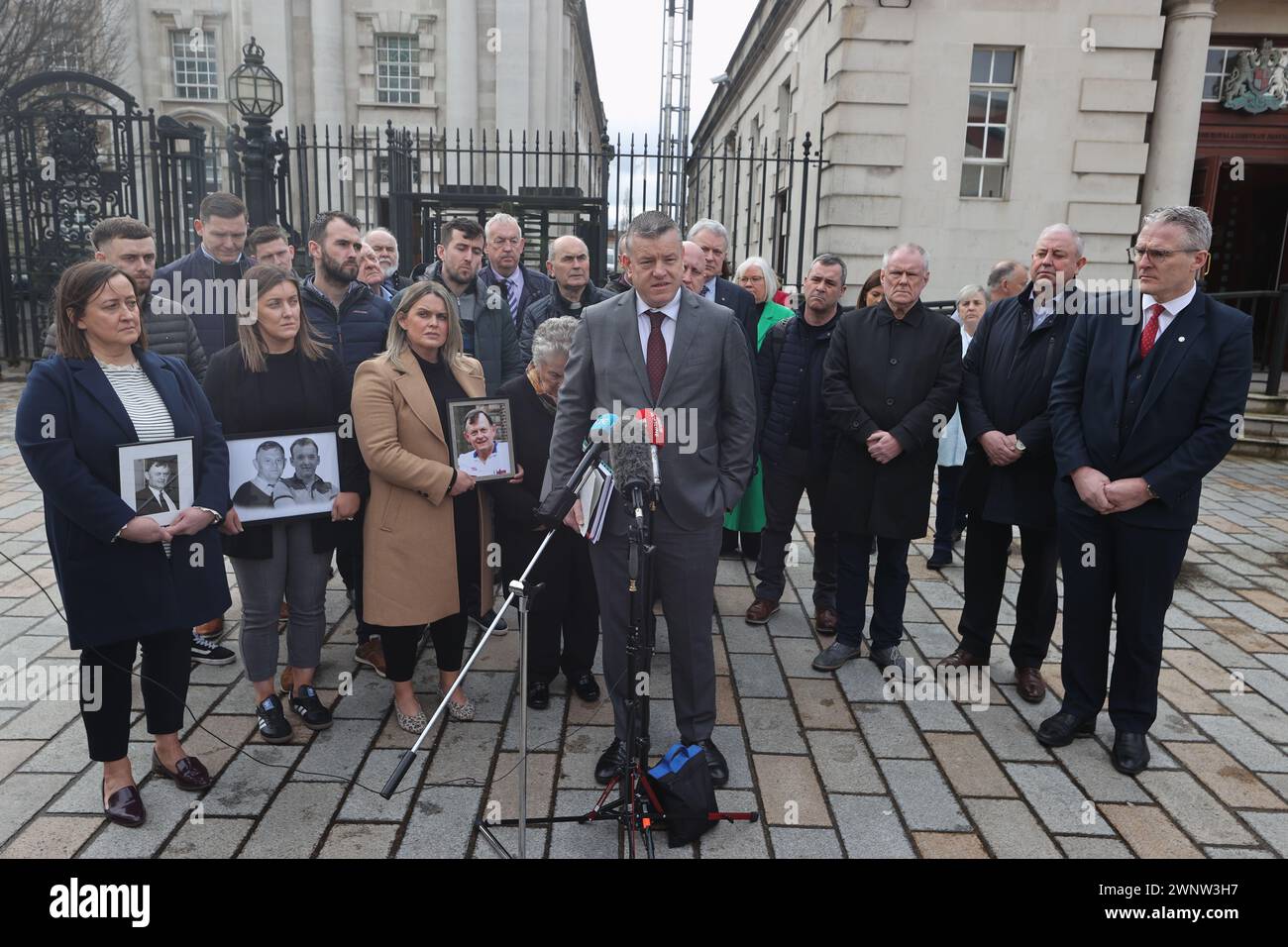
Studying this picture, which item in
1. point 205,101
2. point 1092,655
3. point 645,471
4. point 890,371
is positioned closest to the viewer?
point 645,471

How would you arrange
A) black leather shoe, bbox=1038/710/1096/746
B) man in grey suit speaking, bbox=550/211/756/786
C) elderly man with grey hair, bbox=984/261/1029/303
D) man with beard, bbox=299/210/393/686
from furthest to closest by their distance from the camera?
1. elderly man with grey hair, bbox=984/261/1029/303
2. man with beard, bbox=299/210/393/686
3. black leather shoe, bbox=1038/710/1096/746
4. man in grey suit speaking, bbox=550/211/756/786

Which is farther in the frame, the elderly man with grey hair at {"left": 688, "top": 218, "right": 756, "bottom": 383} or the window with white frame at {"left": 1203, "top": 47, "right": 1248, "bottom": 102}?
the window with white frame at {"left": 1203, "top": 47, "right": 1248, "bottom": 102}

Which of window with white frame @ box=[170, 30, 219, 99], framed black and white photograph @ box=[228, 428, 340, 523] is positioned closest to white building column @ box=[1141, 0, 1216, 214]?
framed black and white photograph @ box=[228, 428, 340, 523]

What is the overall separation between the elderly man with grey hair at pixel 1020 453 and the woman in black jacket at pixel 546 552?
2.04 metres

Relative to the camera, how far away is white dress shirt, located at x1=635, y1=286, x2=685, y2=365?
344cm

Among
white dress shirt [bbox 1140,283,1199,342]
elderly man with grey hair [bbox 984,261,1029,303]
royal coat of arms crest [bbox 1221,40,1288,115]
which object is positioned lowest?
white dress shirt [bbox 1140,283,1199,342]

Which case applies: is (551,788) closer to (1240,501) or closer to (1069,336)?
(1069,336)

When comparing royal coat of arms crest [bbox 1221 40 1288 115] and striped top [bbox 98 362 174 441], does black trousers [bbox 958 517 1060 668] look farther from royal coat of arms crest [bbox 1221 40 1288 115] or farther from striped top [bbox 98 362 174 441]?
royal coat of arms crest [bbox 1221 40 1288 115]

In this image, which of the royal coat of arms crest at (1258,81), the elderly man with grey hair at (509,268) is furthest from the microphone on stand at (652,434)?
the royal coat of arms crest at (1258,81)

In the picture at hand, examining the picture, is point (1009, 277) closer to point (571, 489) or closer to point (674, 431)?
point (674, 431)

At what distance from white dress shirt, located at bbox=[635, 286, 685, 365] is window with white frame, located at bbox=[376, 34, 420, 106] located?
25.1 metres

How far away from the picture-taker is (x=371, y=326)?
4781 millimetres
